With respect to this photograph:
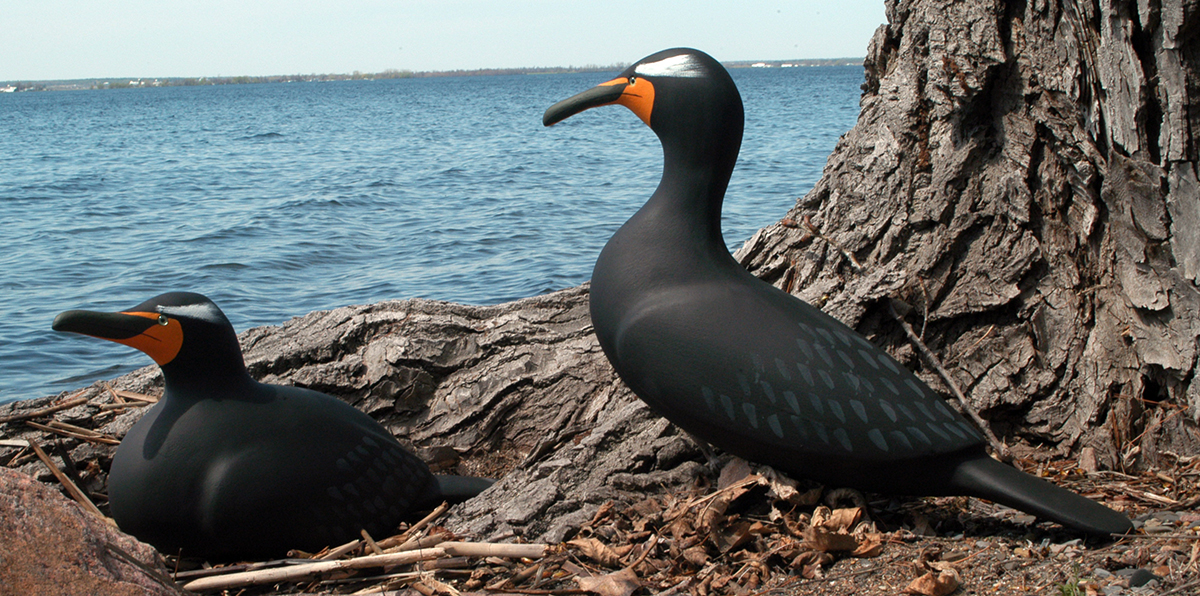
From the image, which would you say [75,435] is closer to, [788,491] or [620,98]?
[620,98]

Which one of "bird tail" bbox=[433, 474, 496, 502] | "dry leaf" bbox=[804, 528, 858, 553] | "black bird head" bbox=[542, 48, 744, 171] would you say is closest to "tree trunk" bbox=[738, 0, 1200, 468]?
"black bird head" bbox=[542, 48, 744, 171]

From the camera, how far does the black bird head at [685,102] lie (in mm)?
2885

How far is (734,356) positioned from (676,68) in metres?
0.98

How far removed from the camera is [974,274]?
3.48 m

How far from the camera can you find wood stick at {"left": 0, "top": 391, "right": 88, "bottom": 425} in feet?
12.3

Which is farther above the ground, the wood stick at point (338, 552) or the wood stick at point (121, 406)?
the wood stick at point (121, 406)

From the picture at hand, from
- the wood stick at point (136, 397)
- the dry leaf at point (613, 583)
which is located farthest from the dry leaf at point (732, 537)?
the wood stick at point (136, 397)

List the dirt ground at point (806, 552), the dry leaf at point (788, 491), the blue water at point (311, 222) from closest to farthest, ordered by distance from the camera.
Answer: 1. the dirt ground at point (806, 552)
2. the dry leaf at point (788, 491)
3. the blue water at point (311, 222)

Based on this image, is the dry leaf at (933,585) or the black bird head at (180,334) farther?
the black bird head at (180,334)

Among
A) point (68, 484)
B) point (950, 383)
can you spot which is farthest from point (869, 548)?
point (68, 484)

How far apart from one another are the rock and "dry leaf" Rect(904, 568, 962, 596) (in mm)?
1901

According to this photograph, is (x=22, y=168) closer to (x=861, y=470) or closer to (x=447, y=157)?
(x=447, y=157)

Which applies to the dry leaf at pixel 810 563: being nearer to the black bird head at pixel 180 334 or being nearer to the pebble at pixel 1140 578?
the pebble at pixel 1140 578

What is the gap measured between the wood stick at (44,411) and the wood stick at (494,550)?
226 centimetres
